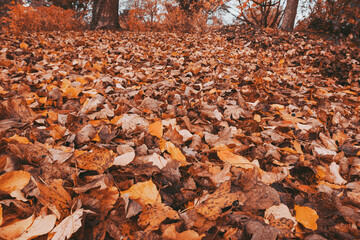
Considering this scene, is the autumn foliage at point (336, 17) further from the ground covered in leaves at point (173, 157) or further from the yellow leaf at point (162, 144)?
the yellow leaf at point (162, 144)

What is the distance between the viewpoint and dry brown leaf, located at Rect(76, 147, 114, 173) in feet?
2.84

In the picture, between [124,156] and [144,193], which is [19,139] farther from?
[144,193]

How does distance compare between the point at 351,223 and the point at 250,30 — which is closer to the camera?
the point at 351,223

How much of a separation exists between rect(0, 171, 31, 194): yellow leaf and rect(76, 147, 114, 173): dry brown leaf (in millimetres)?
190

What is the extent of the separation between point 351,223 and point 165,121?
3.38ft

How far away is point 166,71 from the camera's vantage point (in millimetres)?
2459

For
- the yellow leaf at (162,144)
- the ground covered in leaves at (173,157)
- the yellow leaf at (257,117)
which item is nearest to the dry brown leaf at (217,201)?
the ground covered in leaves at (173,157)

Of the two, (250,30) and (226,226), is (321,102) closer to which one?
(226,226)

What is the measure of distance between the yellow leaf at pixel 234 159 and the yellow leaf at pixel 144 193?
1.36ft

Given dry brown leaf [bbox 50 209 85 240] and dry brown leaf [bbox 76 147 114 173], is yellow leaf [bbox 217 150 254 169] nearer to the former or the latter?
dry brown leaf [bbox 76 147 114 173]

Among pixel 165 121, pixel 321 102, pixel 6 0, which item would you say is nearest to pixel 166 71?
pixel 165 121

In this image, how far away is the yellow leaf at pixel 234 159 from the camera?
40.1 inches

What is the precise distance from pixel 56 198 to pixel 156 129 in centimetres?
64

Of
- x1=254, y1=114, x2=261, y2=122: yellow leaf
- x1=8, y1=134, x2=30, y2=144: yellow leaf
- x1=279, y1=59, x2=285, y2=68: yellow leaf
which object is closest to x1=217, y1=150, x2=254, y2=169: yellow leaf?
x1=254, y1=114, x2=261, y2=122: yellow leaf
